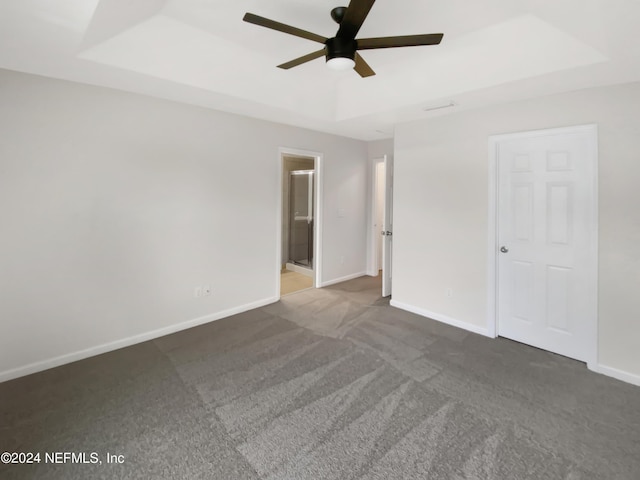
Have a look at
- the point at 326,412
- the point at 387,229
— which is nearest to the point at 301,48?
the point at 387,229

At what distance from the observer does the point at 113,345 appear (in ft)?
9.77

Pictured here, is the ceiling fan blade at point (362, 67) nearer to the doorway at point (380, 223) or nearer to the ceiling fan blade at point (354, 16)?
the ceiling fan blade at point (354, 16)

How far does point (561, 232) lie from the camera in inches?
112

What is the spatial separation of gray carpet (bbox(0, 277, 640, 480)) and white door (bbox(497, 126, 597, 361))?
0.91 ft

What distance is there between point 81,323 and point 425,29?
12.4 feet

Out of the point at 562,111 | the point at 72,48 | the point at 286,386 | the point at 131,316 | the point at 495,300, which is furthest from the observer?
the point at 495,300

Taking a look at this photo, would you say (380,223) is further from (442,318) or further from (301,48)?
(301,48)

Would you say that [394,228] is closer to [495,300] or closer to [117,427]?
[495,300]

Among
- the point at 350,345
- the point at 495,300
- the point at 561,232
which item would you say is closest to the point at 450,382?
the point at 350,345

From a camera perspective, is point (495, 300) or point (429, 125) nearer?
point (495, 300)

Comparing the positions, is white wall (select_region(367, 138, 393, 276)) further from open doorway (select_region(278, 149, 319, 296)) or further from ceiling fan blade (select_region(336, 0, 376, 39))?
ceiling fan blade (select_region(336, 0, 376, 39))

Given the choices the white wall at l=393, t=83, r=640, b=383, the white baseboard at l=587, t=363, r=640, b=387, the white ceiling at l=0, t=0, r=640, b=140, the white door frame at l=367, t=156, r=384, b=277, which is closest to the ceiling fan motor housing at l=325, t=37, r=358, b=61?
the white ceiling at l=0, t=0, r=640, b=140

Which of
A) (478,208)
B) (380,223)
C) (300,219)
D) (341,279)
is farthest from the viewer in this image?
(300,219)

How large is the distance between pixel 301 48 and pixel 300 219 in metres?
3.68
